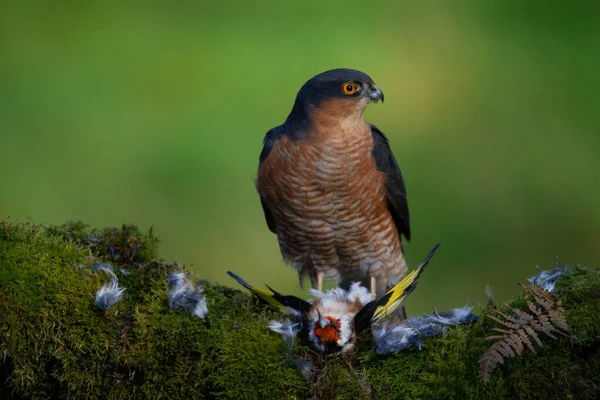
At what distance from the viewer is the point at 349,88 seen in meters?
3.96

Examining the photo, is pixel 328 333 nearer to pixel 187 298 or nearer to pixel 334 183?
pixel 187 298

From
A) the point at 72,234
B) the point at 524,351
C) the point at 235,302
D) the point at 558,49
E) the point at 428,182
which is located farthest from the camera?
the point at 558,49

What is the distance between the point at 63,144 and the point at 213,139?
1276 millimetres

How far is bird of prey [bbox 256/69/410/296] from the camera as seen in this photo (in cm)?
398

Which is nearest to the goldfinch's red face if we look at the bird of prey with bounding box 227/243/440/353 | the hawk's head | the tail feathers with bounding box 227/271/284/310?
the bird of prey with bounding box 227/243/440/353

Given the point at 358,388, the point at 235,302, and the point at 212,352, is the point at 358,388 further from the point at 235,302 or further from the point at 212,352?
the point at 235,302

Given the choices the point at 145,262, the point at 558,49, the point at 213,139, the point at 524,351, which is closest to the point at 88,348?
the point at 145,262

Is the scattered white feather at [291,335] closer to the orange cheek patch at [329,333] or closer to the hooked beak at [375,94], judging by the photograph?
the orange cheek patch at [329,333]

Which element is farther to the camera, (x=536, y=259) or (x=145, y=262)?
(x=536, y=259)

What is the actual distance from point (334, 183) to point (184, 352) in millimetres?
1545

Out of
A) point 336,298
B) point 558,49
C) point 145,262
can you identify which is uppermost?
point 558,49

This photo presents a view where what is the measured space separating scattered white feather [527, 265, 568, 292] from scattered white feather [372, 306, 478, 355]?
0.75 ft

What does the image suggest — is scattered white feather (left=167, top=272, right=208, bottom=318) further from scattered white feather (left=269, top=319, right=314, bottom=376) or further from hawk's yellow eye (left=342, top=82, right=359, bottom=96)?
hawk's yellow eye (left=342, top=82, right=359, bottom=96)

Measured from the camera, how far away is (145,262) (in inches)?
123
